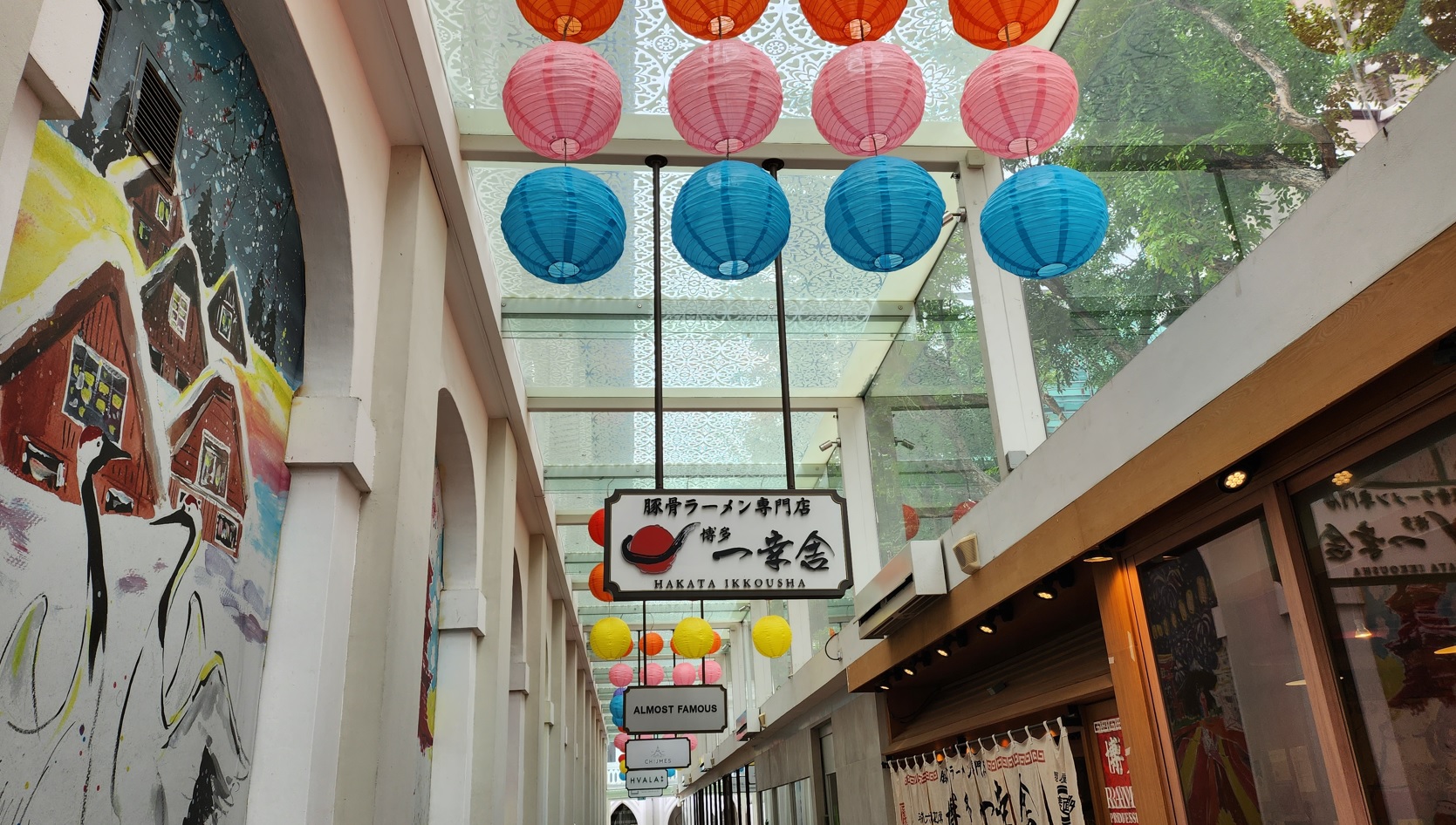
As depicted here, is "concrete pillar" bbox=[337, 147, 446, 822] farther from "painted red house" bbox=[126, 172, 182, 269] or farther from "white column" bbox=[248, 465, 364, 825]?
"painted red house" bbox=[126, 172, 182, 269]

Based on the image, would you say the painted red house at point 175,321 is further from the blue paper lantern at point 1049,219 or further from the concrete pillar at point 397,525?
the blue paper lantern at point 1049,219

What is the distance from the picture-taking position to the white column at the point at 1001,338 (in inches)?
235

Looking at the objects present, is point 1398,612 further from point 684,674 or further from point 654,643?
point 654,643

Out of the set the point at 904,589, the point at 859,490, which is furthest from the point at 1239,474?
the point at 859,490

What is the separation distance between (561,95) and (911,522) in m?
5.66

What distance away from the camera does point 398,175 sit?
4906 millimetres

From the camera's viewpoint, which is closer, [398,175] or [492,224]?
[398,175]

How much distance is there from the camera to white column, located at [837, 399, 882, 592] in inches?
392

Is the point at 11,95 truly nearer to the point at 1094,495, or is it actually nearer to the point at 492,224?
the point at 1094,495

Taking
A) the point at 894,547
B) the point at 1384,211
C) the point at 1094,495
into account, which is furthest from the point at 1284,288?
the point at 894,547

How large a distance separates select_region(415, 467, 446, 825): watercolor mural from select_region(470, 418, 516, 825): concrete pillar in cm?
59

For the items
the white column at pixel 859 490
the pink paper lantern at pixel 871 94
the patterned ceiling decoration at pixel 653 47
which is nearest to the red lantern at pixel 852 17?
the pink paper lantern at pixel 871 94

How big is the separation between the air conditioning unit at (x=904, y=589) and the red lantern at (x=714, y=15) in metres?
3.75

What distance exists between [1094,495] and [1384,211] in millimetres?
1915
